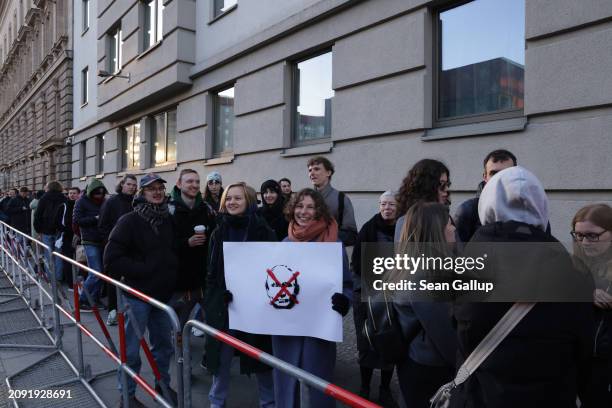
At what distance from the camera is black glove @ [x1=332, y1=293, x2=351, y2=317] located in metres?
2.62

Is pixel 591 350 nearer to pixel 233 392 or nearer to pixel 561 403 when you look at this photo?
pixel 561 403

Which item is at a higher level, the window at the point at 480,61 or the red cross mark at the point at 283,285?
the window at the point at 480,61

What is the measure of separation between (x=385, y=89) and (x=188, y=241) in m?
3.46

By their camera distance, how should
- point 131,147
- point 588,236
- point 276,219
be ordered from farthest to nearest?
point 131,147
point 276,219
point 588,236

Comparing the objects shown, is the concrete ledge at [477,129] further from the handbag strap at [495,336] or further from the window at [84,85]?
the window at [84,85]

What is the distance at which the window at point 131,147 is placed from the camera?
45.8 feet

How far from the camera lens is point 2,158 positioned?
40250 millimetres

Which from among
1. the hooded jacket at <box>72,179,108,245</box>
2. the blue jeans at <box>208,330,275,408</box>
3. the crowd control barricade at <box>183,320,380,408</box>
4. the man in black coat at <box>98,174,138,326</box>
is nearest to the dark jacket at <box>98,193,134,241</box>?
the man in black coat at <box>98,174,138,326</box>

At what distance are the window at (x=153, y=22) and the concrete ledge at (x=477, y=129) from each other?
839 cm

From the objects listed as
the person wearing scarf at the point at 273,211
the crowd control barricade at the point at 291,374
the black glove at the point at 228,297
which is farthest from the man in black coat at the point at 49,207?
the crowd control barricade at the point at 291,374

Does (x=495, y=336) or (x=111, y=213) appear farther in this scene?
(x=111, y=213)

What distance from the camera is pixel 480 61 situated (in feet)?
17.5

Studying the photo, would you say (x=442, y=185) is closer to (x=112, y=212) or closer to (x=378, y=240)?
(x=378, y=240)

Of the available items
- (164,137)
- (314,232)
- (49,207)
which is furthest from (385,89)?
(164,137)
